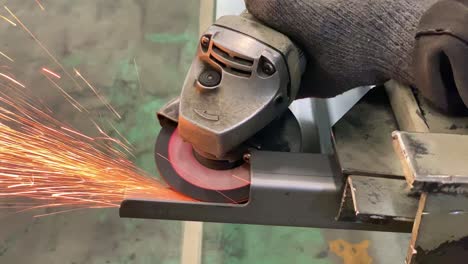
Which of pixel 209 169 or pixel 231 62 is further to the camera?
pixel 209 169

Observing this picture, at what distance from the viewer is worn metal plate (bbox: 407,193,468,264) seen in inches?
34.4

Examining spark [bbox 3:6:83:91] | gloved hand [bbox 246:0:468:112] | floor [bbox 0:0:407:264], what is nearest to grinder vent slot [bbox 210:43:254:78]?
gloved hand [bbox 246:0:468:112]

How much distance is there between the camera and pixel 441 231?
91cm

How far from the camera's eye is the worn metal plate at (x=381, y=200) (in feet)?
3.28

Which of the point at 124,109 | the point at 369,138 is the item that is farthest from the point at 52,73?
the point at 369,138

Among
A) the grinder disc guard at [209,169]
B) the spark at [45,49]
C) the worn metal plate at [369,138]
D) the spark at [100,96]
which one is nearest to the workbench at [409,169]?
the worn metal plate at [369,138]

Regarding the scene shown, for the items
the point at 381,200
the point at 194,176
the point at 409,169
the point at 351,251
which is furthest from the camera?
the point at 351,251

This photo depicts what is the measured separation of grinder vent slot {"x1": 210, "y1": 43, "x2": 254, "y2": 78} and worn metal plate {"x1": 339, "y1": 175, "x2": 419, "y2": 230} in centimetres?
29

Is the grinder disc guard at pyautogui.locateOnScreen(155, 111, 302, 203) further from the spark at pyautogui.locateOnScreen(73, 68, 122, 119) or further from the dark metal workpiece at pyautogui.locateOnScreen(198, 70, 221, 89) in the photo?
the spark at pyautogui.locateOnScreen(73, 68, 122, 119)

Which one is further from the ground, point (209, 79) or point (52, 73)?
point (209, 79)

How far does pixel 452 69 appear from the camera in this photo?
0.98m

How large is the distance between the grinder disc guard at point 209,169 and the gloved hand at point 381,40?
137 mm

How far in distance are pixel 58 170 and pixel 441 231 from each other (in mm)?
935

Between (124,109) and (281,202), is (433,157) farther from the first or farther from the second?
(124,109)
